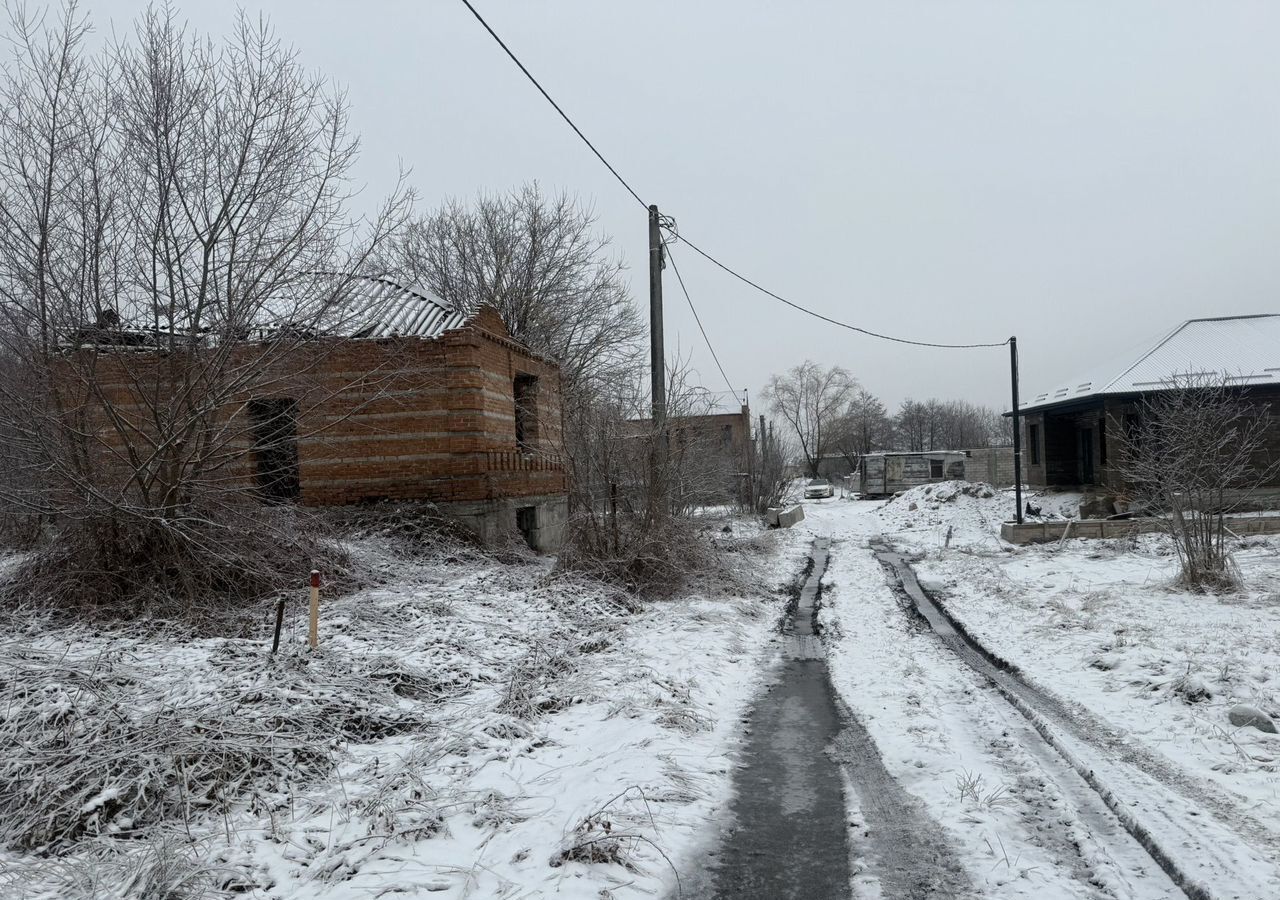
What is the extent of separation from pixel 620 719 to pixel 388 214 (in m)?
7.09

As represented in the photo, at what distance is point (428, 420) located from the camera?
14.8m

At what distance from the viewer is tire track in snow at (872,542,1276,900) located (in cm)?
369

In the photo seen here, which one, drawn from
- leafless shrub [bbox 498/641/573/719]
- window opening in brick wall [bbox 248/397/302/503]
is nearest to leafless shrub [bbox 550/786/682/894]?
leafless shrub [bbox 498/641/573/719]

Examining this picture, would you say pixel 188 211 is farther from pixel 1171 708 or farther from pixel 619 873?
pixel 1171 708

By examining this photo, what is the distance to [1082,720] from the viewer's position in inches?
244

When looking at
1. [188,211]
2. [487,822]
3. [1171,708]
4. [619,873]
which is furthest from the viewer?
[188,211]

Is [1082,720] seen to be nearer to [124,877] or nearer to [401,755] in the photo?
[401,755]

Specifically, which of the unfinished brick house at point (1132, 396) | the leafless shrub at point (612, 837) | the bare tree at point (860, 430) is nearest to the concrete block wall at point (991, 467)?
the unfinished brick house at point (1132, 396)

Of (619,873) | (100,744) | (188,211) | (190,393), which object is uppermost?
(188,211)

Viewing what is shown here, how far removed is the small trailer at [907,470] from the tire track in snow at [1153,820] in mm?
38246

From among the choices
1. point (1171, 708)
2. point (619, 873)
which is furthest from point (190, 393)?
point (1171, 708)

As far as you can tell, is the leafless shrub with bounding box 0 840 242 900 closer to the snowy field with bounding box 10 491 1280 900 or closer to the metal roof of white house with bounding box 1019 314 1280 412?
the snowy field with bounding box 10 491 1280 900

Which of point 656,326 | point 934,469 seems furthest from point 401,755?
point 934,469

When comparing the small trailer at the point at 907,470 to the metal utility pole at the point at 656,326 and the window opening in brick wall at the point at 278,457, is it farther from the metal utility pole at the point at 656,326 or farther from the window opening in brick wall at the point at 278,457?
the window opening in brick wall at the point at 278,457
